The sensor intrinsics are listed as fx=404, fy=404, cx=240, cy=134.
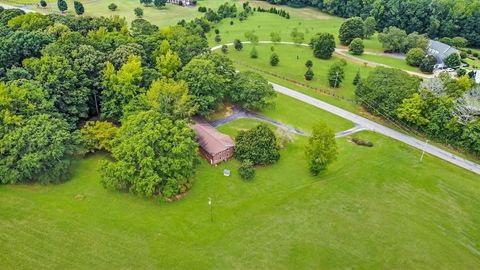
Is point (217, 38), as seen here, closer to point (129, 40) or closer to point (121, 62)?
point (129, 40)

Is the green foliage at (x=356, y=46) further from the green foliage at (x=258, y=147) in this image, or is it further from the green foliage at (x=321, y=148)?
the green foliage at (x=321, y=148)

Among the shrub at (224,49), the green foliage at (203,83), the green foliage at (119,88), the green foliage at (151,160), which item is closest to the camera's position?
the green foliage at (151,160)

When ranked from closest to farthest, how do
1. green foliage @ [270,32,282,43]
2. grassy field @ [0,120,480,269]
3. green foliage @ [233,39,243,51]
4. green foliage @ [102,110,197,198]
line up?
grassy field @ [0,120,480,269]
green foliage @ [102,110,197,198]
green foliage @ [233,39,243,51]
green foliage @ [270,32,282,43]

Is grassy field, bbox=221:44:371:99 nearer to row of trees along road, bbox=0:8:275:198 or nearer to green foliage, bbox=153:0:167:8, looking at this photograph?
row of trees along road, bbox=0:8:275:198

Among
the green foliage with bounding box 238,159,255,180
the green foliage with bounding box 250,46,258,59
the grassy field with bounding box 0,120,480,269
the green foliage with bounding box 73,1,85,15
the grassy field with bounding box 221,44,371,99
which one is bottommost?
the grassy field with bounding box 0,120,480,269

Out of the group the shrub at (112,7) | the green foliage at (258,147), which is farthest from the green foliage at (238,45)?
the green foliage at (258,147)

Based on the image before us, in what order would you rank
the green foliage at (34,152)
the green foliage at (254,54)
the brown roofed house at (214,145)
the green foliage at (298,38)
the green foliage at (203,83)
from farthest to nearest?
the green foliage at (298,38) → the green foliage at (254,54) → the green foliage at (203,83) → the brown roofed house at (214,145) → the green foliage at (34,152)

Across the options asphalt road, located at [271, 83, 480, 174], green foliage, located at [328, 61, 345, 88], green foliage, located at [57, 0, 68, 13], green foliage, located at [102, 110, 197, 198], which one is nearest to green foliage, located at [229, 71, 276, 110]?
asphalt road, located at [271, 83, 480, 174]
